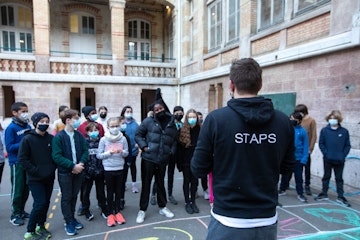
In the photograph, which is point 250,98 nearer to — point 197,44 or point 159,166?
point 159,166

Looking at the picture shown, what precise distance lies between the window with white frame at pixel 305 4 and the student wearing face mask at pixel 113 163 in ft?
21.5

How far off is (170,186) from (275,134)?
3.95 m

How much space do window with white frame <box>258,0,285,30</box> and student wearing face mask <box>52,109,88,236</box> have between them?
7592 millimetres

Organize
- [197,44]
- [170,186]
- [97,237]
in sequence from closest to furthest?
1. [97,237]
2. [170,186]
3. [197,44]

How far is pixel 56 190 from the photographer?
19.1 ft

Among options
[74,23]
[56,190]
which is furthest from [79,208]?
[74,23]

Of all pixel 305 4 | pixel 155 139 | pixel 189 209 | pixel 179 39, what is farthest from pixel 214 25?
pixel 189 209

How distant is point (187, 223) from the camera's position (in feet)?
13.7

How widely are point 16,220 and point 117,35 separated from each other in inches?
466

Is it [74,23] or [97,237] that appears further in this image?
[74,23]

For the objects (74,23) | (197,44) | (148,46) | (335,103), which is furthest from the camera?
(148,46)

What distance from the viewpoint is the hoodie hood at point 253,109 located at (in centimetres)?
156

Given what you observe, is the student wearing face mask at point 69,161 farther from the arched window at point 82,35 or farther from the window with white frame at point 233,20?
the arched window at point 82,35

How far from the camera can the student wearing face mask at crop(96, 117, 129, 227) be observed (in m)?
4.12
